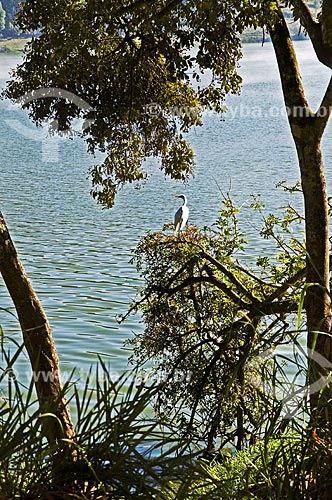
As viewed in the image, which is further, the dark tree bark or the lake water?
the lake water

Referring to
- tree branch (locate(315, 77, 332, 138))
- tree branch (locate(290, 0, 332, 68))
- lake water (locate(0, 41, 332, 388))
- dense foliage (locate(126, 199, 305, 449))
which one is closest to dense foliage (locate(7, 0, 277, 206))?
tree branch (locate(290, 0, 332, 68))

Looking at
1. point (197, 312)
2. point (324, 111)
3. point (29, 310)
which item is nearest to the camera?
point (29, 310)

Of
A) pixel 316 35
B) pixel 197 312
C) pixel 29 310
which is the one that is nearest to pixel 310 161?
pixel 316 35

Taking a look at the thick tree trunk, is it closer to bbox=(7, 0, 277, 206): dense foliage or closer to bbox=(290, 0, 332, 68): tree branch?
bbox=(7, 0, 277, 206): dense foliage

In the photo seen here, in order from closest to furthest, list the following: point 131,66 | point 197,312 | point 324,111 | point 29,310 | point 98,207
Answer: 1. point 29,310
2. point 324,111
3. point 131,66
4. point 197,312
5. point 98,207

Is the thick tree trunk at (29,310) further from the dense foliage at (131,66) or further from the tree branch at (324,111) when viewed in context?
the tree branch at (324,111)

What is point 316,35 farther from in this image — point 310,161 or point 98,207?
point 98,207

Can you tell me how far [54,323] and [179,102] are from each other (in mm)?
5852

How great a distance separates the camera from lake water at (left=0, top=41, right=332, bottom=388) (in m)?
11.9

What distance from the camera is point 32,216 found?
17.6 meters

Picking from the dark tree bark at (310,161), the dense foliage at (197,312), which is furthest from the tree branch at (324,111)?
the dense foliage at (197,312)

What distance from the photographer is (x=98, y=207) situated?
61.3ft

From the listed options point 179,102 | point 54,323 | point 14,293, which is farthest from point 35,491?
point 54,323

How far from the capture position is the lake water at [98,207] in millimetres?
11945
